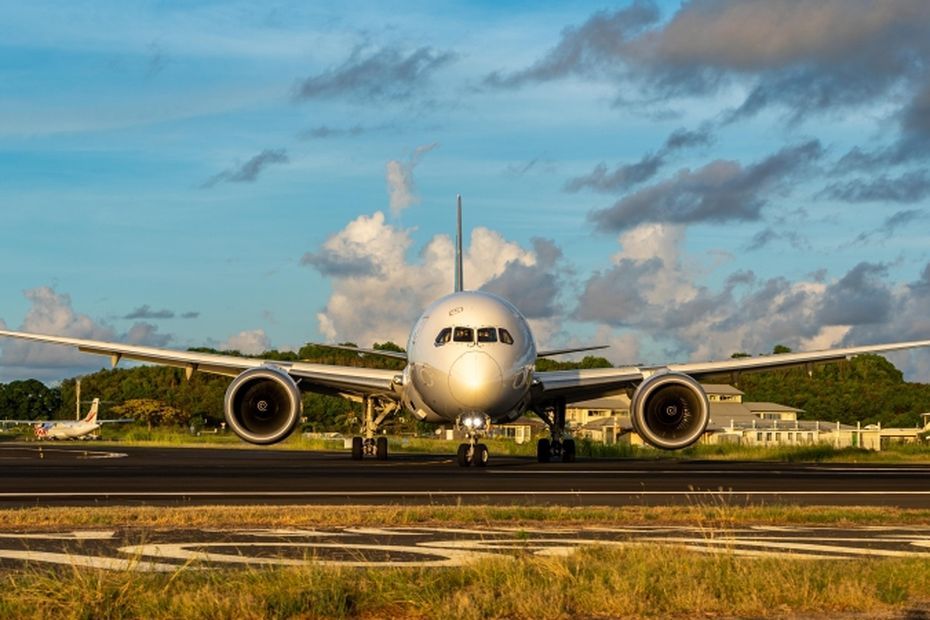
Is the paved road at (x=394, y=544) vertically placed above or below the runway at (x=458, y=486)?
below

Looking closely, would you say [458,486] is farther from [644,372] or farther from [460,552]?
[644,372]

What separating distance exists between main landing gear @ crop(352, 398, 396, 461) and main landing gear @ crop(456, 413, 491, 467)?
17.9ft

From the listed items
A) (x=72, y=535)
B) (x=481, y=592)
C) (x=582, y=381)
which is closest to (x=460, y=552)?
(x=481, y=592)

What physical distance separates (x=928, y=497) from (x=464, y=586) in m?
13.4

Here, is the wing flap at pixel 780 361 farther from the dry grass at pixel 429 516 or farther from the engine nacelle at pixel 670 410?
the dry grass at pixel 429 516

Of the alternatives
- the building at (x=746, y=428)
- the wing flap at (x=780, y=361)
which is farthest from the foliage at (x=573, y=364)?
the wing flap at (x=780, y=361)

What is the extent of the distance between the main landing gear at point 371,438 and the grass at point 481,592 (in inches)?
1145

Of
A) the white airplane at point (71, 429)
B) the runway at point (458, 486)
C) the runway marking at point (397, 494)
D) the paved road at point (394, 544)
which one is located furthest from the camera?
the white airplane at point (71, 429)

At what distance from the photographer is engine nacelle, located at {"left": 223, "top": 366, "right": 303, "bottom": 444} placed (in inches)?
1318

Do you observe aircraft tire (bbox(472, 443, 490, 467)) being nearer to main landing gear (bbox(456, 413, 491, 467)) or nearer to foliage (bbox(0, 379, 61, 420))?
main landing gear (bbox(456, 413, 491, 467))

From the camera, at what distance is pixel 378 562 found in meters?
10.1

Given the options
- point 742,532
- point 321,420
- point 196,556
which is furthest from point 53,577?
point 321,420

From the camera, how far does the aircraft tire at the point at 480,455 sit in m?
31.8

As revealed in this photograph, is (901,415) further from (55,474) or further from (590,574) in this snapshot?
(590,574)
